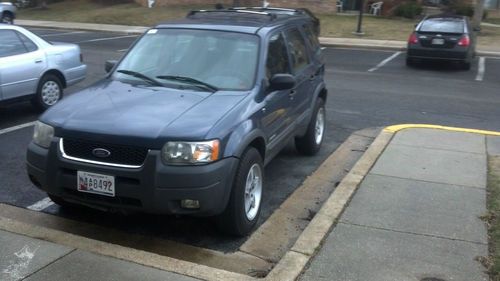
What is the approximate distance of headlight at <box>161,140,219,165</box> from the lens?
417cm

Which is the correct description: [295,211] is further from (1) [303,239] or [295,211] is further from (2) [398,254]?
(2) [398,254]

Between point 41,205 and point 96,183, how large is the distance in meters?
1.38

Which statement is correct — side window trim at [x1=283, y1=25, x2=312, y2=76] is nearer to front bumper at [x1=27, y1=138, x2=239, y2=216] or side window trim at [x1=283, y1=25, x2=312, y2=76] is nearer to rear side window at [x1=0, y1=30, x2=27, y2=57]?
front bumper at [x1=27, y1=138, x2=239, y2=216]

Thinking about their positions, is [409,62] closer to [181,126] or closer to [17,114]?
[17,114]

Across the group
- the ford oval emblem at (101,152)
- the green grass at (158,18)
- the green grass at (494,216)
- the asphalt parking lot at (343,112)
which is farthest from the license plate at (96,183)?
the green grass at (158,18)

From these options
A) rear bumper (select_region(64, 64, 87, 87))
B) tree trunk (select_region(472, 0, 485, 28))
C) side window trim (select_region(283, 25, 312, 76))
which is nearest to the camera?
side window trim (select_region(283, 25, 312, 76))

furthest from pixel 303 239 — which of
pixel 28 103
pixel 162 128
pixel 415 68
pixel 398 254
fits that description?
pixel 415 68

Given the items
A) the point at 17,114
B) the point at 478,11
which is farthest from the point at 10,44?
the point at 478,11

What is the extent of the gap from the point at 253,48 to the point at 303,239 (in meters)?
1.94

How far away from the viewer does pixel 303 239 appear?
178 inches

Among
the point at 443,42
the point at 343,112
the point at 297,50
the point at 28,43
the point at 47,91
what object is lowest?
the point at 343,112

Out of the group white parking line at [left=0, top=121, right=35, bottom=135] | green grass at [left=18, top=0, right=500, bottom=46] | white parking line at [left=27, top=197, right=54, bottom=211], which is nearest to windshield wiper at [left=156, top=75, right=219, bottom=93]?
white parking line at [left=27, top=197, right=54, bottom=211]

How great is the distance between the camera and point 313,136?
23.3 feet

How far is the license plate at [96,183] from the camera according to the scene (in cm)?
423
